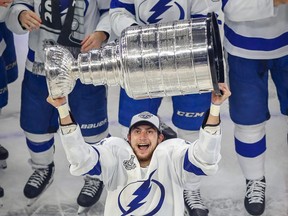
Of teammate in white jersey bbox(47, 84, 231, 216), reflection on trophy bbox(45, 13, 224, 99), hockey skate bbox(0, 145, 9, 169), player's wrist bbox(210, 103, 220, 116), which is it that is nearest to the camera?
reflection on trophy bbox(45, 13, 224, 99)

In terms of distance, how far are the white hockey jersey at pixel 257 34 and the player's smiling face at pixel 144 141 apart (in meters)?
0.50

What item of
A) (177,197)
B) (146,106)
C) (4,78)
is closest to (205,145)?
(177,197)

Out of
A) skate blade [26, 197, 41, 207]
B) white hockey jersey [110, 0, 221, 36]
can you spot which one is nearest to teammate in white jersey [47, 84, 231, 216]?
white hockey jersey [110, 0, 221, 36]

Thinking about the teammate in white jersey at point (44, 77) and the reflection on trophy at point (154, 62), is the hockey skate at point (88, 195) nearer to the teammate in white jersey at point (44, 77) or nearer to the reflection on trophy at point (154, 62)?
the teammate in white jersey at point (44, 77)

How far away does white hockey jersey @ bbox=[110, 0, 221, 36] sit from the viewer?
2668mm

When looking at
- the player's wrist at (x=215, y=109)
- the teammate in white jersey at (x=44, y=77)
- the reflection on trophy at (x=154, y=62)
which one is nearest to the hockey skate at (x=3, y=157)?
the teammate in white jersey at (x=44, y=77)

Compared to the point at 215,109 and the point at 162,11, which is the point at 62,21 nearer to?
the point at 162,11

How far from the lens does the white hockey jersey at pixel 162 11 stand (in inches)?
105

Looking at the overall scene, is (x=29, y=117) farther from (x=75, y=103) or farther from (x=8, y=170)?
(x=8, y=170)

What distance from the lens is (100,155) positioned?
7.77 feet

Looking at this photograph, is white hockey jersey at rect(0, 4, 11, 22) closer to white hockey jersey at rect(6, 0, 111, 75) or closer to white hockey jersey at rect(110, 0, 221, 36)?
white hockey jersey at rect(6, 0, 111, 75)

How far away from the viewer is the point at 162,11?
2680 mm

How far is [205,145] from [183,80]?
10.7 inches

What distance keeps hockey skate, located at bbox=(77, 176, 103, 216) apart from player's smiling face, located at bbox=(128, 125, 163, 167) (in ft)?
2.28
